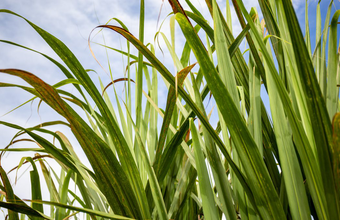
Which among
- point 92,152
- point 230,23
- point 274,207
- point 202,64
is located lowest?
point 274,207

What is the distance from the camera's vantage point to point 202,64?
1.32ft

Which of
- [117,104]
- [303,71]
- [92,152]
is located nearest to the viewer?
[303,71]

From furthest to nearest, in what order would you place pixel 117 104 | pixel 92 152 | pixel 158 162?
pixel 117 104 < pixel 158 162 < pixel 92 152

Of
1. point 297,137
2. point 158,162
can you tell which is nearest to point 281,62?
point 297,137

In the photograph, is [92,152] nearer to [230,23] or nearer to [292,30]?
[292,30]

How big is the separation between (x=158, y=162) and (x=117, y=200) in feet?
0.42

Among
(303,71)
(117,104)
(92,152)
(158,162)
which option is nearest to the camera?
(303,71)

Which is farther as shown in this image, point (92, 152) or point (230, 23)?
point (230, 23)

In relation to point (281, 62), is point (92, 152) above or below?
below

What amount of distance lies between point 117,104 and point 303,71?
1.50 ft

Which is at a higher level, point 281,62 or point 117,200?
point 281,62

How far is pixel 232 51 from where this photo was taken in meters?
0.53

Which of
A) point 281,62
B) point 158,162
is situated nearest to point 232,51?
point 281,62

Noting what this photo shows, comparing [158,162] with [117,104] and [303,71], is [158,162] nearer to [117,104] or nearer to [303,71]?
[117,104]
